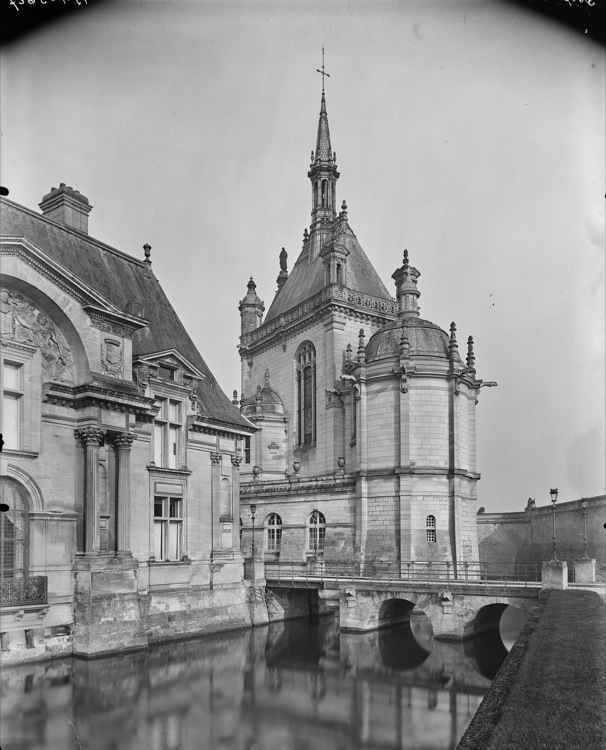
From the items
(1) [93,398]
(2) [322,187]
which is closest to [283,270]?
(2) [322,187]

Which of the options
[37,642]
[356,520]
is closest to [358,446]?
[356,520]

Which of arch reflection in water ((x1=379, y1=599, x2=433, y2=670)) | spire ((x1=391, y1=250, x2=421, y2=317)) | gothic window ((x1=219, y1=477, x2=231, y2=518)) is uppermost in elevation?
spire ((x1=391, y1=250, x2=421, y2=317))

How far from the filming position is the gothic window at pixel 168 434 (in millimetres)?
23688

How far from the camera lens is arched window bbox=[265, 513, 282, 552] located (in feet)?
116

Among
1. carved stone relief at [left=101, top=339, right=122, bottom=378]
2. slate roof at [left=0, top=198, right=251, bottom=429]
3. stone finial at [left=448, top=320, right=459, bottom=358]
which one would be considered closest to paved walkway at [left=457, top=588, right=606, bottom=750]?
carved stone relief at [left=101, top=339, right=122, bottom=378]

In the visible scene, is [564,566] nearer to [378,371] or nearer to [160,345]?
[378,371]

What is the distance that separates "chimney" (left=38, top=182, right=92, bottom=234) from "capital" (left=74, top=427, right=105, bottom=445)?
8010 mm

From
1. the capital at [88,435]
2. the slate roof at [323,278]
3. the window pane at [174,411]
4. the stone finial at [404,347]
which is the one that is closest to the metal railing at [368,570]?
the window pane at [174,411]

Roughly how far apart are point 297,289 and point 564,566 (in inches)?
1116

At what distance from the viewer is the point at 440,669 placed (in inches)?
794

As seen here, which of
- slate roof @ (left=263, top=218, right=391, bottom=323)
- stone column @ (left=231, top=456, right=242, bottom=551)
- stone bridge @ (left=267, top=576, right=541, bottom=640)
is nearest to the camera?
stone bridge @ (left=267, top=576, right=541, bottom=640)

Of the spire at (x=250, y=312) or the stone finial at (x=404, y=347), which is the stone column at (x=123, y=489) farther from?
the spire at (x=250, y=312)

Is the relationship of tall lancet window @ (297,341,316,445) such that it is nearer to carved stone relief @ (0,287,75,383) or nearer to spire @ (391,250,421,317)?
spire @ (391,250,421,317)

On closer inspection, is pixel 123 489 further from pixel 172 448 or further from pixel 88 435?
pixel 172 448
